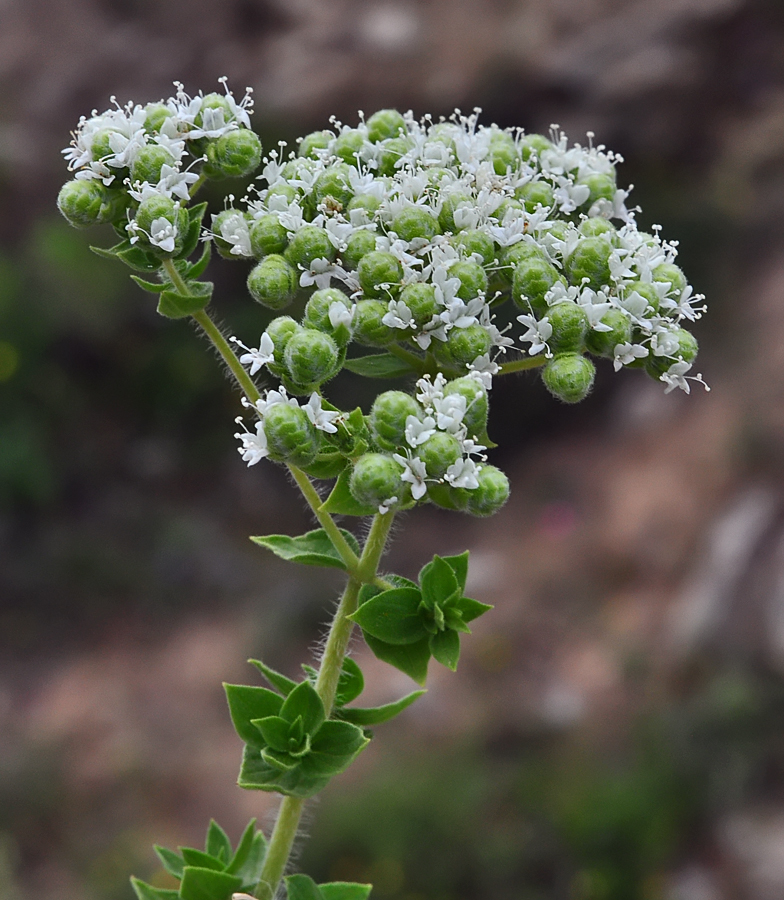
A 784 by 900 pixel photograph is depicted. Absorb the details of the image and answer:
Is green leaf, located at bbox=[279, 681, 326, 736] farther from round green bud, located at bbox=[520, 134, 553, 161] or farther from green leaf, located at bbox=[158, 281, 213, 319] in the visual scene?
round green bud, located at bbox=[520, 134, 553, 161]

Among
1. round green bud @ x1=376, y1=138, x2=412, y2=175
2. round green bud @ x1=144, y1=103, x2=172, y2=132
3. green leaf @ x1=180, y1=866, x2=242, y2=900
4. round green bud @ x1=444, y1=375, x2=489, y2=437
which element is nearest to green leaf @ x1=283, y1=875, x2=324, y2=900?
green leaf @ x1=180, y1=866, x2=242, y2=900

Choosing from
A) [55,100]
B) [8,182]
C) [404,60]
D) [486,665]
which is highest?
[404,60]

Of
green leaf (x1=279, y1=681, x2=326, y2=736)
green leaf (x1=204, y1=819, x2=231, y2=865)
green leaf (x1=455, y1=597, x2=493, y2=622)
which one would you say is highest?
green leaf (x1=455, y1=597, x2=493, y2=622)

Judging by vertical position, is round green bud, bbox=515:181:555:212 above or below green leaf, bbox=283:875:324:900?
above

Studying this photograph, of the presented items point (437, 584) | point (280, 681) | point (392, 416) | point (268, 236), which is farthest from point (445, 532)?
point (392, 416)

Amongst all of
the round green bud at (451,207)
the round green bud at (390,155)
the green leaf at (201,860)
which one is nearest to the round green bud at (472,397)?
the round green bud at (451,207)

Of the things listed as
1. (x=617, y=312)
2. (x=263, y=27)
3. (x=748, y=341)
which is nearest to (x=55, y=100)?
(x=263, y=27)

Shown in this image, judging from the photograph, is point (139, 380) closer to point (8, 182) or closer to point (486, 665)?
point (8, 182)
